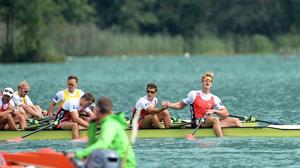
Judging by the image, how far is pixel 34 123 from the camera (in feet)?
83.7

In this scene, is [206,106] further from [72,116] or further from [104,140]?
[104,140]

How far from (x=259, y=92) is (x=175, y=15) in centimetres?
7014

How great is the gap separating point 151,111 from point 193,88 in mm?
23707

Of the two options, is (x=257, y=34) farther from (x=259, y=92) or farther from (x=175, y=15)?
(x=259, y=92)

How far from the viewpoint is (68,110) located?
24250 mm

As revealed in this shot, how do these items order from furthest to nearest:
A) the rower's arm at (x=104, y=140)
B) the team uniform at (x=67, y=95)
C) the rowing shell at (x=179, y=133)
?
the rowing shell at (x=179, y=133)
the team uniform at (x=67, y=95)
the rower's arm at (x=104, y=140)

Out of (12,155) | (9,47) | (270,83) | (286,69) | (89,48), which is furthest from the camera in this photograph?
(89,48)

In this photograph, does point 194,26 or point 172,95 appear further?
point 194,26

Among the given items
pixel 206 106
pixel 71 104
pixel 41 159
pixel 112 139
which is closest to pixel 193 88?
pixel 206 106

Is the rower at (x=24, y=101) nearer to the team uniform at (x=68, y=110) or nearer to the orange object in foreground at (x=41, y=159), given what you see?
the team uniform at (x=68, y=110)

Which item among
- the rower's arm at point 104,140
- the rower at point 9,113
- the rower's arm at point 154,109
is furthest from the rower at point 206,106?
the rower's arm at point 104,140

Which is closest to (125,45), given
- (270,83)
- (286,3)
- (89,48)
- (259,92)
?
(89,48)

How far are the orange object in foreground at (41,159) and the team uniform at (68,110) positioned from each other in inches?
239

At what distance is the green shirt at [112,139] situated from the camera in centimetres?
1570
